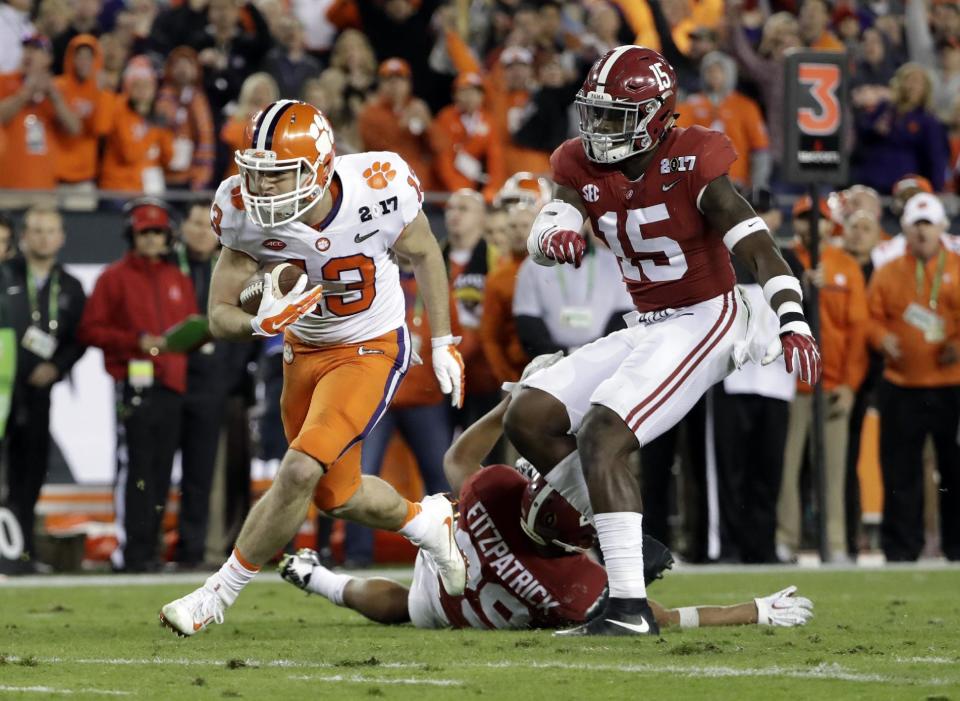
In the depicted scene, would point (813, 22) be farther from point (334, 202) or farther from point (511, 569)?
point (511, 569)

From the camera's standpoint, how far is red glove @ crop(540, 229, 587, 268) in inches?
251

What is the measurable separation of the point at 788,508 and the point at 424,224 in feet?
17.1

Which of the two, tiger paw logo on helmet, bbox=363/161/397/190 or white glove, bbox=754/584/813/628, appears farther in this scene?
tiger paw logo on helmet, bbox=363/161/397/190

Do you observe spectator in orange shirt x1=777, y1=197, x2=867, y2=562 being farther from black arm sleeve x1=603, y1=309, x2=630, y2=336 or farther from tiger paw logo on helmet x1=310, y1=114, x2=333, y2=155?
tiger paw logo on helmet x1=310, y1=114, x2=333, y2=155

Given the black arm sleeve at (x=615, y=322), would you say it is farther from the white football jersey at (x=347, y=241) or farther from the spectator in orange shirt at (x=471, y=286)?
the white football jersey at (x=347, y=241)

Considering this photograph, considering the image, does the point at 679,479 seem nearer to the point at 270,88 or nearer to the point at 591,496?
the point at 270,88

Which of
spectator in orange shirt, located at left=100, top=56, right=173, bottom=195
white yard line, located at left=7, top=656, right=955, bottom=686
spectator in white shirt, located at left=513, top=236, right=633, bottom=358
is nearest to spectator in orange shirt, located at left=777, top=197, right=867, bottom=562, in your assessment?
spectator in white shirt, located at left=513, top=236, right=633, bottom=358

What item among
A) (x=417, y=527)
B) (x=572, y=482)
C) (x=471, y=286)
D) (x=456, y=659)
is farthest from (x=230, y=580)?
(x=471, y=286)

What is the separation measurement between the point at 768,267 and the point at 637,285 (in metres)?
0.69

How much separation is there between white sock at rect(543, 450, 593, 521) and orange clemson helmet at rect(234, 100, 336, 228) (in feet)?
4.40

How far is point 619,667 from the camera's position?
520 centimetres

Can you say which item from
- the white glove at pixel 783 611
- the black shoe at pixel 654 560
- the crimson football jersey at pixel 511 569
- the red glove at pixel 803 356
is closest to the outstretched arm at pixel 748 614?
the white glove at pixel 783 611

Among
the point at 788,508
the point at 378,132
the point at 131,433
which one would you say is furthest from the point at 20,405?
the point at 788,508

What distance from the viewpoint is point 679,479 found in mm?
12062
